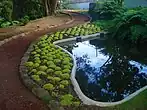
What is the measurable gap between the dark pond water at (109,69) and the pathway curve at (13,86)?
4.13 ft

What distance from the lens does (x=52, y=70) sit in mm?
6562

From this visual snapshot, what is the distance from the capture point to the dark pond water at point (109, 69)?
232 inches

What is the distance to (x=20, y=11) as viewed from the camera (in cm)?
1518

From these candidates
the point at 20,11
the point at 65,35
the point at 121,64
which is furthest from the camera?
the point at 20,11

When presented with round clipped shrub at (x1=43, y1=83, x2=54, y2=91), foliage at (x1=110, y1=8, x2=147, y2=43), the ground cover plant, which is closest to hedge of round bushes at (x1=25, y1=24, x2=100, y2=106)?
round clipped shrub at (x1=43, y1=83, x2=54, y2=91)

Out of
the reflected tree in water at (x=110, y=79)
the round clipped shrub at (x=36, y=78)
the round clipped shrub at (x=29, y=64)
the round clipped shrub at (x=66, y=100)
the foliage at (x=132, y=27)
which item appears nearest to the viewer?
the round clipped shrub at (x=66, y=100)

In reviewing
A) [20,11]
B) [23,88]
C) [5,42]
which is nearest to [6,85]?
[23,88]

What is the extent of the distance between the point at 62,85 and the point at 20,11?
1036 cm

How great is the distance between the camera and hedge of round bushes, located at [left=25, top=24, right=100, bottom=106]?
17.5 ft

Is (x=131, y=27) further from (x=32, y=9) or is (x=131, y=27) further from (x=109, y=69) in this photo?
(x=32, y=9)

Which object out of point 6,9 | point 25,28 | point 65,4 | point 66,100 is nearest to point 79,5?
point 65,4

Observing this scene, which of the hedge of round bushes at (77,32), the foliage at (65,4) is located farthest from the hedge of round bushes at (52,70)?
the foliage at (65,4)

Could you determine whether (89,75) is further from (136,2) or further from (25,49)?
(136,2)

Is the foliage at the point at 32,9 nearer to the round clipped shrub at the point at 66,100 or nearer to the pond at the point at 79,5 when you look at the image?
the pond at the point at 79,5
